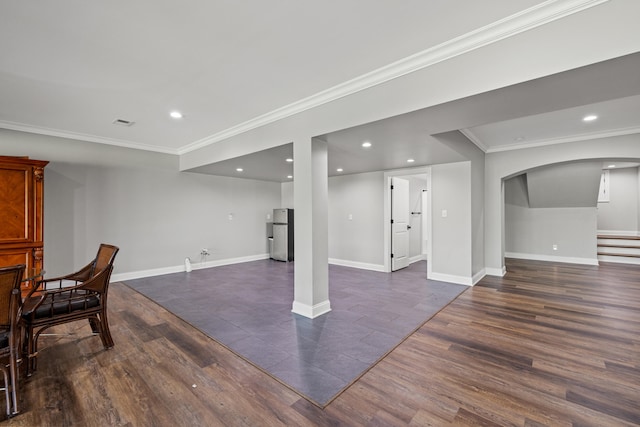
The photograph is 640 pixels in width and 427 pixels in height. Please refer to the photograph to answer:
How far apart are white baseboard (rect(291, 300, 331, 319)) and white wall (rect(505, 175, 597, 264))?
6558 millimetres

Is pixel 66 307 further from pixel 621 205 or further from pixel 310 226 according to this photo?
pixel 621 205

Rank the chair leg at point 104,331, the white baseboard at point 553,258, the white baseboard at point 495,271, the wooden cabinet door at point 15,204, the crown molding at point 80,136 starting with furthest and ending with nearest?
the white baseboard at point 553,258, the white baseboard at point 495,271, the crown molding at point 80,136, the wooden cabinet door at point 15,204, the chair leg at point 104,331

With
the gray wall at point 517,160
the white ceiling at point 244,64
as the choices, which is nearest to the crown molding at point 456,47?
→ the white ceiling at point 244,64

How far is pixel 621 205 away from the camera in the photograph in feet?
26.2

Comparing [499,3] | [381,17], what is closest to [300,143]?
[381,17]

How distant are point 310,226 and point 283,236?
13.5ft

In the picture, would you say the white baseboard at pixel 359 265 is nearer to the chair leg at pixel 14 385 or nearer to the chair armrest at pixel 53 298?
the chair armrest at pixel 53 298

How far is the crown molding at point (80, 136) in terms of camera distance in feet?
13.5

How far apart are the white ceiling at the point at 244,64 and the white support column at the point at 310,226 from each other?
44cm

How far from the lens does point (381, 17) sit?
1.89 m

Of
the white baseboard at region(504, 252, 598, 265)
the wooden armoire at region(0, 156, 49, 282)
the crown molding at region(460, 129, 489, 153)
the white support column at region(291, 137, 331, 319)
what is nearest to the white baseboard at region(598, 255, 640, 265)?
the white baseboard at region(504, 252, 598, 265)

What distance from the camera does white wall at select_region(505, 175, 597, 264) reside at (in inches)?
261

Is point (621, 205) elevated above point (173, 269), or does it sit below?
above

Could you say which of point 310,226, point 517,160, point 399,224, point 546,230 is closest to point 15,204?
point 310,226
